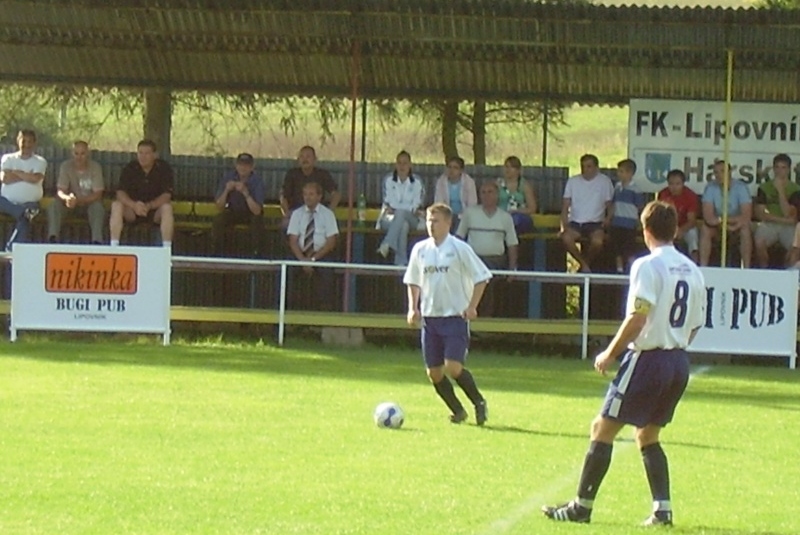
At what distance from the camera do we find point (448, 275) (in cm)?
1354

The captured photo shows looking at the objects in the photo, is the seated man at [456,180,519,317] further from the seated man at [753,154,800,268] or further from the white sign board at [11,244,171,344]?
the white sign board at [11,244,171,344]

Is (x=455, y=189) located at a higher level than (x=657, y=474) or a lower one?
higher

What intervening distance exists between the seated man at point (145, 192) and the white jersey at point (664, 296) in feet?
41.3

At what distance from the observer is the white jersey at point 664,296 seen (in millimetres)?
8961

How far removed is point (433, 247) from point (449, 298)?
41 cm

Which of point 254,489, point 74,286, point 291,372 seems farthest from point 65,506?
point 74,286

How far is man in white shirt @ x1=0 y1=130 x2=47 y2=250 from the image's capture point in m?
21.2

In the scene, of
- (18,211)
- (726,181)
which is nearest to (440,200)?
(726,181)

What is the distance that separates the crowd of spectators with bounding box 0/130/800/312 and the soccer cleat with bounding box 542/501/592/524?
38.5 feet

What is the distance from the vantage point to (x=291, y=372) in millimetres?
17312

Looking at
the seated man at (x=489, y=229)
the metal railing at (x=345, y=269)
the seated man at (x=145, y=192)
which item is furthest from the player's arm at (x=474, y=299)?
the seated man at (x=145, y=192)

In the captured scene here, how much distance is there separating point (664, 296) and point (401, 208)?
12349 mm

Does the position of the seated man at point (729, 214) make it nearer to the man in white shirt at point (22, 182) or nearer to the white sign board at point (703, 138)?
the white sign board at point (703, 138)

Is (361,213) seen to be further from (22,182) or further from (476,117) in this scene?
(476,117)
